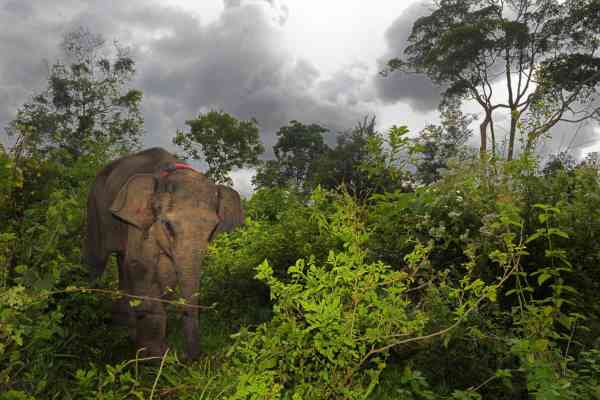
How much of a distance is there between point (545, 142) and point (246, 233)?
5522mm

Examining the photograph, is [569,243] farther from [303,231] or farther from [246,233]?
[246,233]

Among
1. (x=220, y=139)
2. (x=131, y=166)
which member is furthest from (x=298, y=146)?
(x=131, y=166)

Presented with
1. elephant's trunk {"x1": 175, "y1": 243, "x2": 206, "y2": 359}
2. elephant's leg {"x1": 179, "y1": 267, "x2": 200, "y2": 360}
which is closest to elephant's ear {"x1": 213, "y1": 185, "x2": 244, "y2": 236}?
elephant's trunk {"x1": 175, "y1": 243, "x2": 206, "y2": 359}

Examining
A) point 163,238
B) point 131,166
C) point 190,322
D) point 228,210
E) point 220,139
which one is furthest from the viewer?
point 220,139

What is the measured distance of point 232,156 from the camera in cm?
4375

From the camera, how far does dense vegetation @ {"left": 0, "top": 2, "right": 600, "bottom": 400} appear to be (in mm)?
2791

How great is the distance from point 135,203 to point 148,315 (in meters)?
1.11

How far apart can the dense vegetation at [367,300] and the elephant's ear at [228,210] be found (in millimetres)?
1018

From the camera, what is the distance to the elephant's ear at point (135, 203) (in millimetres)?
4480

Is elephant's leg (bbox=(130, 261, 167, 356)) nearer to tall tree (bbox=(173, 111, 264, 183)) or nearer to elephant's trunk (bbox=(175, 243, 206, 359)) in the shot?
elephant's trunk (bbox=(175, 243, 206, 359))

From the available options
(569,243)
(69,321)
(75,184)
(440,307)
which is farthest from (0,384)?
(75,184)

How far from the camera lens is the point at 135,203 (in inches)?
178

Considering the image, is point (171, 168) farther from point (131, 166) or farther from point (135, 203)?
point (131, 166)

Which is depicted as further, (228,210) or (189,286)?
(228,210)
